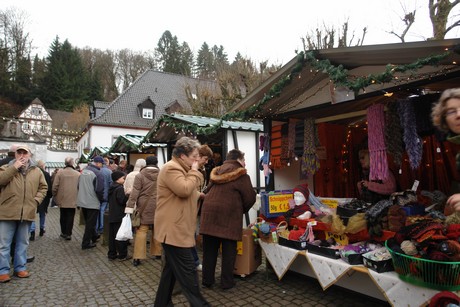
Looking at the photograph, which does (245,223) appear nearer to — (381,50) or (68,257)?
(68,257)

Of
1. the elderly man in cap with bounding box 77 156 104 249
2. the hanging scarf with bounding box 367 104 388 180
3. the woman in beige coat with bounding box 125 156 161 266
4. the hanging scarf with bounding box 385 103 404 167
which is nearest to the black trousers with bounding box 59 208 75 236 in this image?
the elderly man in cap with bounding box 77 156 104 249

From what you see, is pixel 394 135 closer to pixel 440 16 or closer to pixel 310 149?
pixel 310 149

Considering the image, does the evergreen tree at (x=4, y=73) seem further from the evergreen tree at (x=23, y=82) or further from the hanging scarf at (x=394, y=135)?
the hanging scarf at (x=394, y=135)

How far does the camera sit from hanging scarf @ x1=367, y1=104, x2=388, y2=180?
3.89 meters

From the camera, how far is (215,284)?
4.24m

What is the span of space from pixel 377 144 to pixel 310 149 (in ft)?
4.00

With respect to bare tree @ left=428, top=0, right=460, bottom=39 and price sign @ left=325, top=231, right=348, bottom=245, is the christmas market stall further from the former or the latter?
bare tree @ left=428, top=0, right=460, bottom=39

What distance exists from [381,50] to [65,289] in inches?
195

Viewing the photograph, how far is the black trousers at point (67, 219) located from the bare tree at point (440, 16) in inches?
465

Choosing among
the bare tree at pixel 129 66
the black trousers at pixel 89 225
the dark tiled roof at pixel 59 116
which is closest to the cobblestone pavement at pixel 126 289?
the black trousers at pixel 89 225

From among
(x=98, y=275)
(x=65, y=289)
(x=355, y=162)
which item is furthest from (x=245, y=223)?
(x=65, y=289)

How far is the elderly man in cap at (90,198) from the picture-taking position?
6.26 m

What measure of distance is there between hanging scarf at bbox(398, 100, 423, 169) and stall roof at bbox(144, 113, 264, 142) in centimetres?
291

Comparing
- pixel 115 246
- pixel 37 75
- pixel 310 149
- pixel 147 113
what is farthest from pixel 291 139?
pixel 37 75
